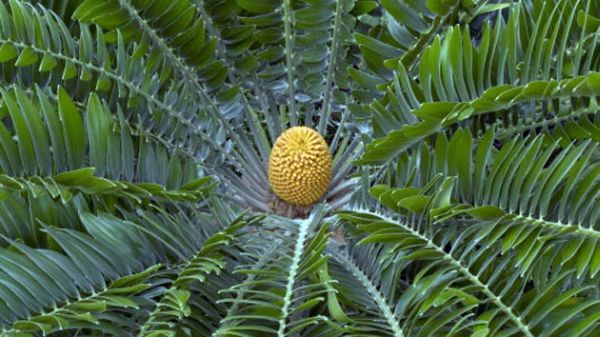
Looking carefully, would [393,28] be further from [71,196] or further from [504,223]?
[71,196]

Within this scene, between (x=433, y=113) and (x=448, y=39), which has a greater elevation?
Result: (x=448, y=39)

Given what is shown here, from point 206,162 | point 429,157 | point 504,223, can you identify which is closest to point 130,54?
point 206,162

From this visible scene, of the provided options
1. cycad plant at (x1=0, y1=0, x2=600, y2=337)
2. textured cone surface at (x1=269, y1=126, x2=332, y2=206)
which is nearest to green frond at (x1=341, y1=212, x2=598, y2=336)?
→ cycad plant at (x1=0, y1=0, x2=600, y2=337)

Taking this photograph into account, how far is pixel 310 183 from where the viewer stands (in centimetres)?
126

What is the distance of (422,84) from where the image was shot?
1007 mm

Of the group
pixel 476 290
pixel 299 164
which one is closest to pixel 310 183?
pixel 299 164

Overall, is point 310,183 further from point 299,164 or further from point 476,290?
point 476,290

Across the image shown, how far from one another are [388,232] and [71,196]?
1.27 ft

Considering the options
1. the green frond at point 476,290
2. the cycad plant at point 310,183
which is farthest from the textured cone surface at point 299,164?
the green frond at point 476,290

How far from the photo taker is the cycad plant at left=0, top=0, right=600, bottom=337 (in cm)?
83

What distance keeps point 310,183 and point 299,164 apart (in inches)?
2.1

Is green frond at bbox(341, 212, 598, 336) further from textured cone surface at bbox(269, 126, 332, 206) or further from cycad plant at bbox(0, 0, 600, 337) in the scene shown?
textured cone surface at bbox(269, 126, 332, 206)

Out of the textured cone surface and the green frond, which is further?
the textured cone surface

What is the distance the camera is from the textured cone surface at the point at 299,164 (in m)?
1.22
